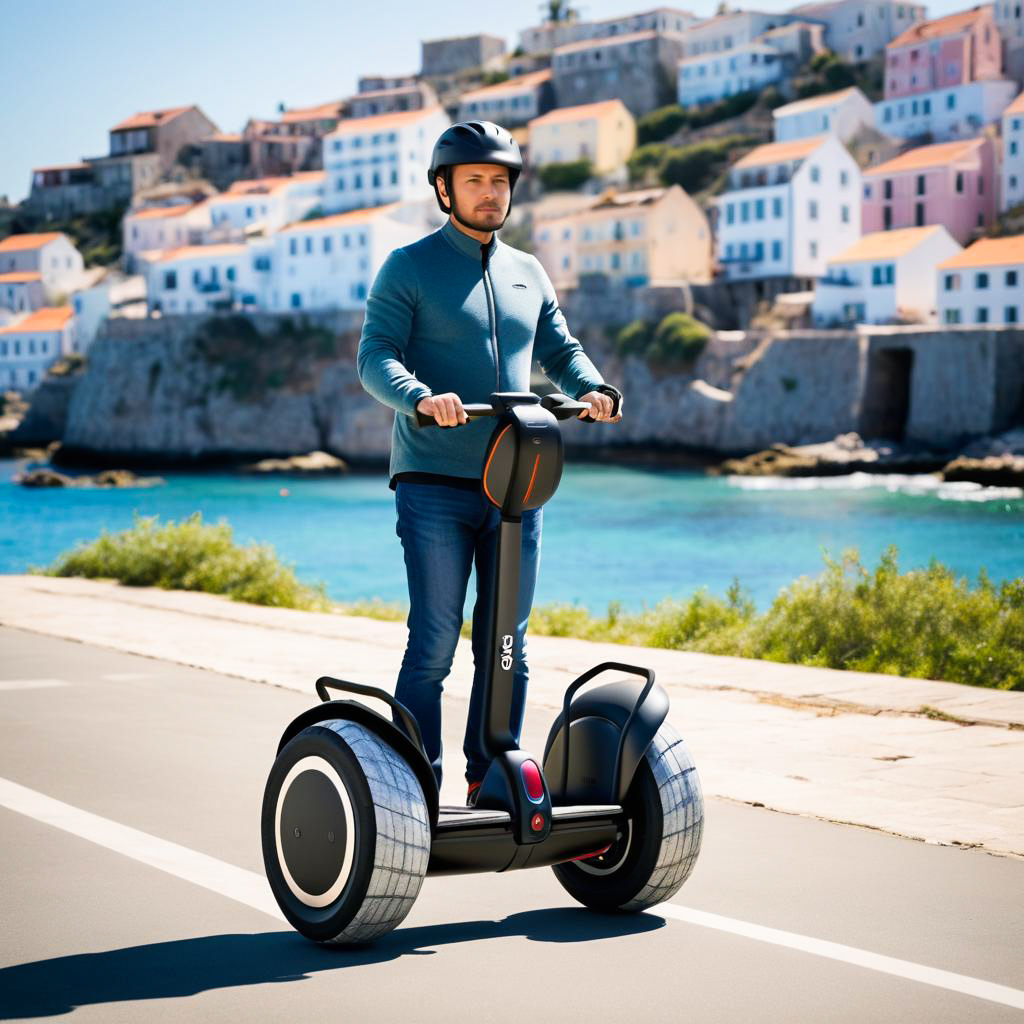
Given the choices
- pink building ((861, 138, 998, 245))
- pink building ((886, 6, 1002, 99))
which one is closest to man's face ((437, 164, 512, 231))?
pink building ((861, 138, 998, 245))

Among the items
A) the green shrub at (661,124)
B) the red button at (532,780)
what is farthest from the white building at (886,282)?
the red button at (532,780)

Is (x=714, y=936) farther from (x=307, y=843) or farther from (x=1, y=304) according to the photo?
(x=1, y=304)

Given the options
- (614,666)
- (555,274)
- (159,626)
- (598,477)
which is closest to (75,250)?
(555,274)

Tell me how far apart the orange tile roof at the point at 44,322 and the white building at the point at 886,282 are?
177 feet

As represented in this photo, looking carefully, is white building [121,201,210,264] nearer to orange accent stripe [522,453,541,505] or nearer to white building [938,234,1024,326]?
white building [938,234,1024,326]

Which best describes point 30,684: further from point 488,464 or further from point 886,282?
point 886,282

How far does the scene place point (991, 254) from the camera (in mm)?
71438

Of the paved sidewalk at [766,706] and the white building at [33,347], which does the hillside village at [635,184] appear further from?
the paved sidewalk at [766,706]

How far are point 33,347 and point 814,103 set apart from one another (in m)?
51.3

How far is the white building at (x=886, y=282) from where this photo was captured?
73688 mm

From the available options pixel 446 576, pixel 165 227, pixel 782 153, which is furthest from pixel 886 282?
Result: pixel 446 576

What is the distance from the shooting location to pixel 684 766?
15.4 ft

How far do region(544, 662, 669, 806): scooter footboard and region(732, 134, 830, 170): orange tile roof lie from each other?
81388 mm

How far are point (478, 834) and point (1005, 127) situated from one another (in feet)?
276
